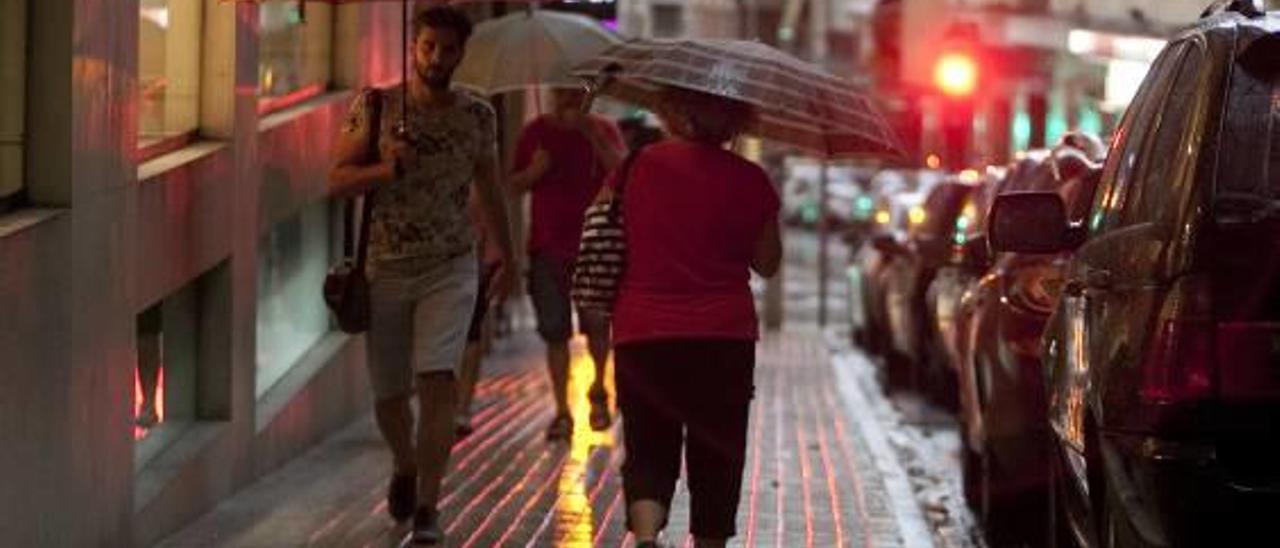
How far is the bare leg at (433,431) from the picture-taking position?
8430mm

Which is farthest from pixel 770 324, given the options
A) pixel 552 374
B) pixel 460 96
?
pixel 460 96

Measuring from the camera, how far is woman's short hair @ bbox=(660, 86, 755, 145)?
7.14 m

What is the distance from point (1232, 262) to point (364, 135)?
4.19 m

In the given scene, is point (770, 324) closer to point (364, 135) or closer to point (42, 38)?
point (364, 135)

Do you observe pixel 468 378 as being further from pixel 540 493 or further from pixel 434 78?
pixel 434 78

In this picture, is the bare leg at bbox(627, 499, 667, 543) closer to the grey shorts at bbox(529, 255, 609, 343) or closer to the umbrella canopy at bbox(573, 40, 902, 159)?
the umbrella canopy at bbox(573, 40, 902, 159)

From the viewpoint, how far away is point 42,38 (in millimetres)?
7066

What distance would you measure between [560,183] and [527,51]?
0.80 meters

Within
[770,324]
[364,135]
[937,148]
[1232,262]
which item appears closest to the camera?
[1232,262]

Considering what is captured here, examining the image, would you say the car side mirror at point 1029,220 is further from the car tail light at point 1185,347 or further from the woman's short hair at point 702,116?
the car tail light at point 1185,347

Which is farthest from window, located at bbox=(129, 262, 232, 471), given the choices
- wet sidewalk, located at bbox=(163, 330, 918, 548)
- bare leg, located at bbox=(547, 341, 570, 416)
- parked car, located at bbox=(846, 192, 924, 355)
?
parked car, located at bbox=(846, 192, 924, 355)

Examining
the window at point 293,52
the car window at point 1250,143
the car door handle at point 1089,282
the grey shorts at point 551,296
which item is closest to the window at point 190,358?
the window at point 293,52

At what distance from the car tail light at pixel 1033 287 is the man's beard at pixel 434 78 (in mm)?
2259

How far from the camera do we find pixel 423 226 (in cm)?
852
